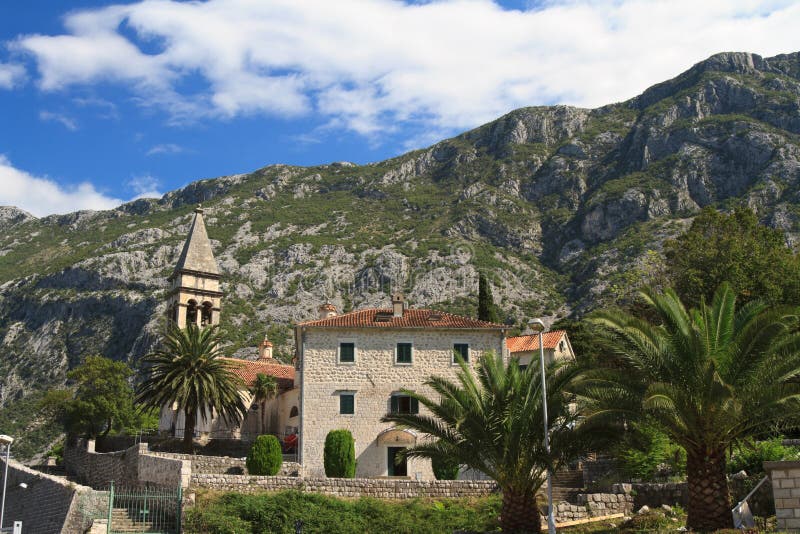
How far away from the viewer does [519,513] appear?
23.4 metres

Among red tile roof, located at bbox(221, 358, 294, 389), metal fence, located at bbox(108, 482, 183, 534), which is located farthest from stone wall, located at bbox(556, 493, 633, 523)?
red tile roof, located at bbox(221, 358, 294, 389)

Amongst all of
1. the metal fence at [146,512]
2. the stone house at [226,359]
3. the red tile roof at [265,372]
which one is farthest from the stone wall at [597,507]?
the red tile roof at [265,372]

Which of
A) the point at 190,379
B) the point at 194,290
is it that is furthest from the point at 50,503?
the point at 194,290

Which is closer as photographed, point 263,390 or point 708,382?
point 708,382

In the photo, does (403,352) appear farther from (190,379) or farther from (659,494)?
(659,494)

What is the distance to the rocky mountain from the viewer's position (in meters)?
110

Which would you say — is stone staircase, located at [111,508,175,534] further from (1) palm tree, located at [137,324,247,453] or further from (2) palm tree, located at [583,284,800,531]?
(2) palm tree, located at [583,284,800,531]

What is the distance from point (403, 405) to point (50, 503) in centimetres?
1741

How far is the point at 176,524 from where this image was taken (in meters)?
28.7

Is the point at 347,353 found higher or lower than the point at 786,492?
higher

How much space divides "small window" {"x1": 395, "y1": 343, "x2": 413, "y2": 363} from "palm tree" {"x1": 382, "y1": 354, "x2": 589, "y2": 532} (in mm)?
15876

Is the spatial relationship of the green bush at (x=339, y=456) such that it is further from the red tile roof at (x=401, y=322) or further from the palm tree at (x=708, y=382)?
the palm tree at (x=708, y=382)

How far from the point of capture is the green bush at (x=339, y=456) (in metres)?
35.4

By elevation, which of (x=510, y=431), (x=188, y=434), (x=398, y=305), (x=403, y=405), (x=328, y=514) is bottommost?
(x=328, y=514)
